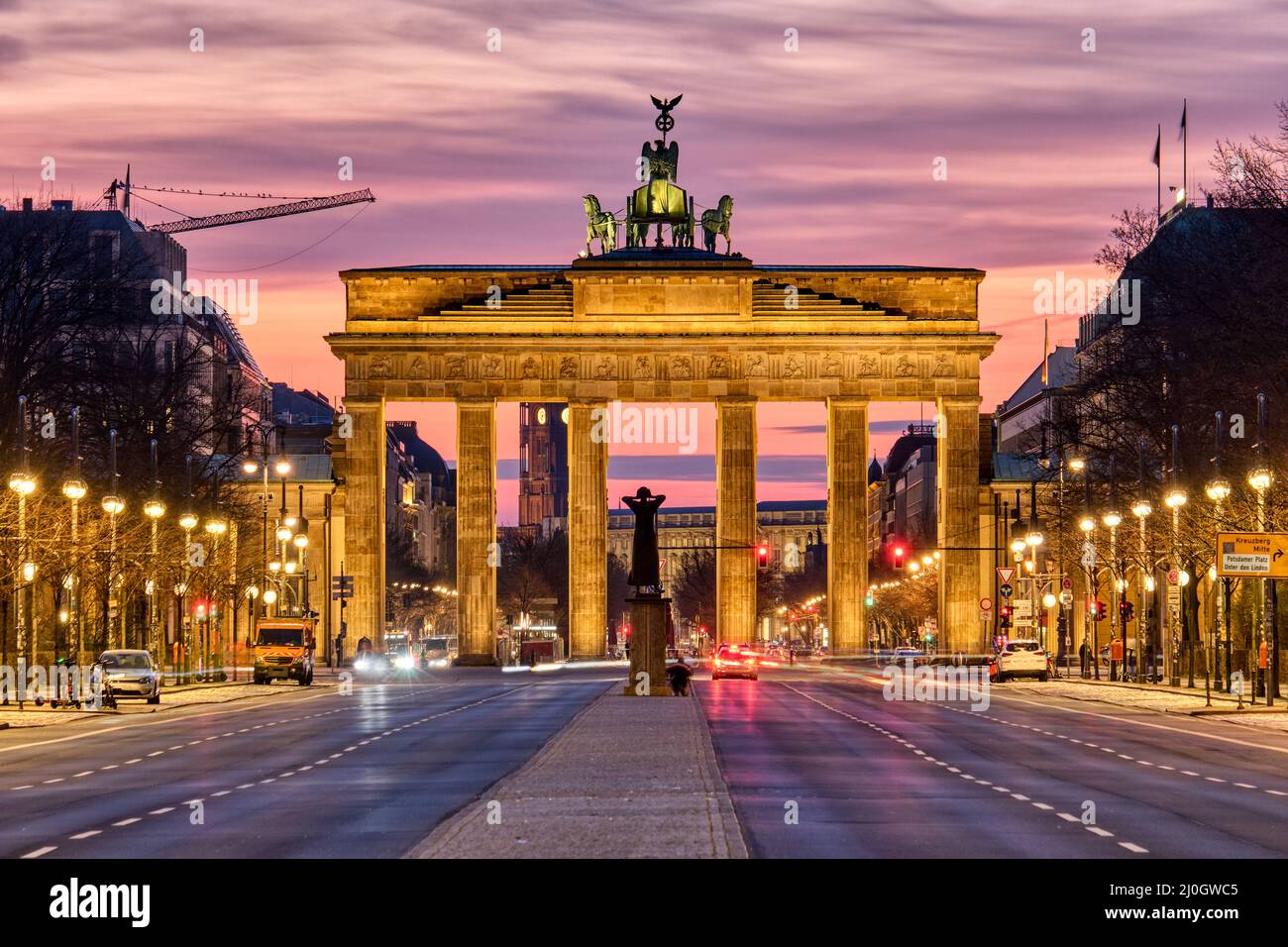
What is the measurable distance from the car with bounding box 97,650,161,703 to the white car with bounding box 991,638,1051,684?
37526 mm

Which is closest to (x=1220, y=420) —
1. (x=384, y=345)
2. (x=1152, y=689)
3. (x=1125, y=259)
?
(x=1152, y=689)

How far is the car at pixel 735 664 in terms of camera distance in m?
99.3

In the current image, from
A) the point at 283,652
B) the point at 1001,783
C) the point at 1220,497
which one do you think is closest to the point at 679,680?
the point at 1220,497

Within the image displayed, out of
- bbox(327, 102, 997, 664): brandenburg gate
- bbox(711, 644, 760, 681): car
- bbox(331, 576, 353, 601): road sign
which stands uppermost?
bbox(327, 102, 997, 664): brandenburg gate

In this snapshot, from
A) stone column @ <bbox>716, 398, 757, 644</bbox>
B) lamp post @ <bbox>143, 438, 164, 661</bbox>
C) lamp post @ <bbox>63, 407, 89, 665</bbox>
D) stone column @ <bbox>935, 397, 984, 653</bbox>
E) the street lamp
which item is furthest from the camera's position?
stone column @ <bbox>716, 398, 757, 644</bbox>

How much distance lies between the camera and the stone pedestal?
210ft

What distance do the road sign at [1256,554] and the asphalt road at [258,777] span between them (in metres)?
17.2

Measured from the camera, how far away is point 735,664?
9994 cm

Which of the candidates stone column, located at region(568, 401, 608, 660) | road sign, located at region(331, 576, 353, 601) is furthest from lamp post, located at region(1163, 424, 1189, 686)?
stone column, located at region(568, 401, 608, 660)

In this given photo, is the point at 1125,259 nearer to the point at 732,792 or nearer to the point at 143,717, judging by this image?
the point at 143,717

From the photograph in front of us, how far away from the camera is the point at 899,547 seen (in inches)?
4970

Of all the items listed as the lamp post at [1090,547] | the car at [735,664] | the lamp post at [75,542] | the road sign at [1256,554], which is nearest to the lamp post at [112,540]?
the lamp post at [75,542]

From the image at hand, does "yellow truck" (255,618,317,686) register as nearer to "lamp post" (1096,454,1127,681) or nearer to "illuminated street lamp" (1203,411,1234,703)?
"lamp post" (1096,454,1127,681)

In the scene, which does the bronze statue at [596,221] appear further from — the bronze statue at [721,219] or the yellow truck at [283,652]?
the yellow truck at [283,652]
